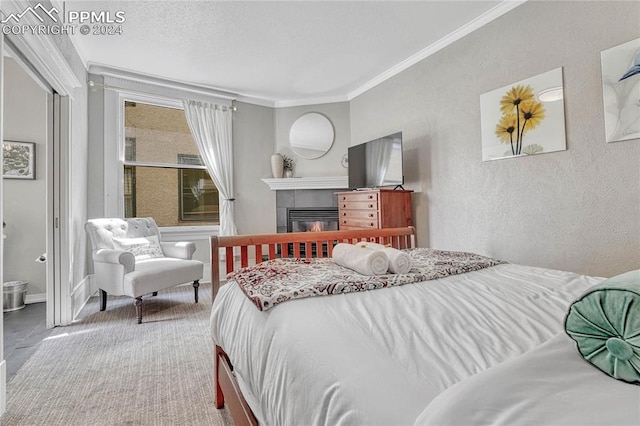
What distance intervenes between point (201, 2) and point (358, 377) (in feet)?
9.69

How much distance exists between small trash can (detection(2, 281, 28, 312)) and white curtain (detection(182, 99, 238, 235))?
2.11m

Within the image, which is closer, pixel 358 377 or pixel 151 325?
pixel 358 377

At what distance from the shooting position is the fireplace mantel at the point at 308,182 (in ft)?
14.1

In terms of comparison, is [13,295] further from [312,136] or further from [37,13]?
[312,136]

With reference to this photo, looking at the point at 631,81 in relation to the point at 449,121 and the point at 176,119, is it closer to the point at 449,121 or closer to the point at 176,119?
the point at 449,121

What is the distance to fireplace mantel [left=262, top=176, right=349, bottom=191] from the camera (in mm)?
4309

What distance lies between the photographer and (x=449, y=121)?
121 inches

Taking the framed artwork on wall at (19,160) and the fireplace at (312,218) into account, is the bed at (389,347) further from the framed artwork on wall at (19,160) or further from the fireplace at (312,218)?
the framed artwork on wall at (19,160)

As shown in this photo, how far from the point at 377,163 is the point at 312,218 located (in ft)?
4.72

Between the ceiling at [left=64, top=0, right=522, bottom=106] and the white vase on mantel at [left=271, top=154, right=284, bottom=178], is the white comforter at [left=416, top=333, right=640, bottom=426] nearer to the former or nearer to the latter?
the ceiling at [left=64, top=0, right=522, bottom=106]

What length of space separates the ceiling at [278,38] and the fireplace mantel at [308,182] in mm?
1283

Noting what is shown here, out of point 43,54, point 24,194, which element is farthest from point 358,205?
point 24,194

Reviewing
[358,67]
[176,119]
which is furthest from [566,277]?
[176,119]

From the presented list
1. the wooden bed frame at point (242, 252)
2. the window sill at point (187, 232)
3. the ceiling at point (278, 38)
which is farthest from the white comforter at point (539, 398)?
the window sill at point (187, 232)
